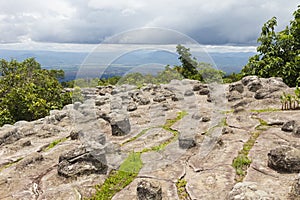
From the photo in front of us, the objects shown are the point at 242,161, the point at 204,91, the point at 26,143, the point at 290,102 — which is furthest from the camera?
the point at 204,91

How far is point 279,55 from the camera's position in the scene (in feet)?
99.1

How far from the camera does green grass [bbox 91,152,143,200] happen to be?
7.21m

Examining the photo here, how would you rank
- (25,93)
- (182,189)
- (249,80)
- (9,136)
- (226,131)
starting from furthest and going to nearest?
(25,93)
(249,80)
(9,136)
(226,131)
(182,189)

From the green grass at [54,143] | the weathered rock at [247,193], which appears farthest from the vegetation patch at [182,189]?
the green grass at [54,143]

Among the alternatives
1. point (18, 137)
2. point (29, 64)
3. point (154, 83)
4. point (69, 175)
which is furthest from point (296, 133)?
point (29, 64)

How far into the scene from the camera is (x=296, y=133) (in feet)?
32.0

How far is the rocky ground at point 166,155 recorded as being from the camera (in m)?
6.91

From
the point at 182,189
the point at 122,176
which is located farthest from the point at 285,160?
the point at 122,176

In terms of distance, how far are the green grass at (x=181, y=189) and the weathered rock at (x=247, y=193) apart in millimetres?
1437

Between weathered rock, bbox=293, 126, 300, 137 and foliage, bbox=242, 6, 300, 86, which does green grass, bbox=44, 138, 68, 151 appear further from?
foliage, bbox=242, 6, 300, 86

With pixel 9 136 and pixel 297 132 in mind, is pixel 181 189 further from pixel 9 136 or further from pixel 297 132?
pixel 9 136

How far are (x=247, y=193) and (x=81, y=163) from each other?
5.34 m

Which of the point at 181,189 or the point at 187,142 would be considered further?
the point at 187,142

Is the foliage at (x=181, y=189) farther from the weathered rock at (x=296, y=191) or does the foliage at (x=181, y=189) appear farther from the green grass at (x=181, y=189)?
the weathered rock at (x=296, y=191)
